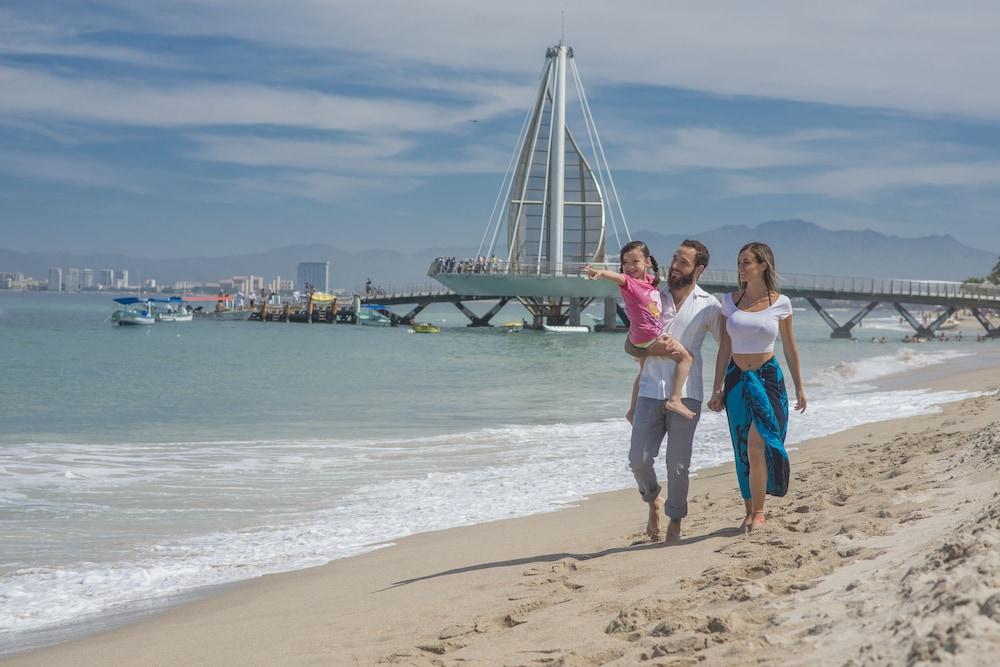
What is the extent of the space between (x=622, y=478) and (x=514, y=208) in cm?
5816

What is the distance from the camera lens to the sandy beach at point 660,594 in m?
2.86

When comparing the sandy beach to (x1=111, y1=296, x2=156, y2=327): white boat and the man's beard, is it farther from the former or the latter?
(x1=111, y1=296, x2=156, y2=327): white boat

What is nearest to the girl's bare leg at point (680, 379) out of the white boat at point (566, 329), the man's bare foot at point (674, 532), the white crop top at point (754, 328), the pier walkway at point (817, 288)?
the white crop top at point (754, 328)

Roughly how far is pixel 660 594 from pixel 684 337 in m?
1.42

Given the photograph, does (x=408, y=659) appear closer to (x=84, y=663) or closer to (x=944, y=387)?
(x=84, y=663)

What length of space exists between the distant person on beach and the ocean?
1.93 m

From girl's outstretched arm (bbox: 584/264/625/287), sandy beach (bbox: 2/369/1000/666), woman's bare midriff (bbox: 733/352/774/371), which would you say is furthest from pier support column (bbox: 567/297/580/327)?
girl's outstretched arm (bbox: 584/264/625/287)

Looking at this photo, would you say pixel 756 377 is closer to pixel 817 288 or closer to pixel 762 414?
pixel 762 414

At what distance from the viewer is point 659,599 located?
12.2ft

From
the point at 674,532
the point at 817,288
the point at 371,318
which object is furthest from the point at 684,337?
the point at 371,318

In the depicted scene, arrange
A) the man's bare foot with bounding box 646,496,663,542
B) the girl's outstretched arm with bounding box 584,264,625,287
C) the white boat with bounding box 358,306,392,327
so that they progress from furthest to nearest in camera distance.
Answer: the white boat with bounding box 358,306,392,327 < the man's bare foot with bounding box 646,496,663,542 < the girl's outstretched arm with bounding box 584,264,625,287

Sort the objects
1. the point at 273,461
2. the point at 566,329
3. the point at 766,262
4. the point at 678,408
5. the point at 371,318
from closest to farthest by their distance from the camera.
A: 1. the point at 678,408
2. the point at 766,262
3. the point at 273,461
4. the point at 566,329
5. the point at 371,318

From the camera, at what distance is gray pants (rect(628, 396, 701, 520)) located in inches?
194

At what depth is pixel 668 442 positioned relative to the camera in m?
4.96
